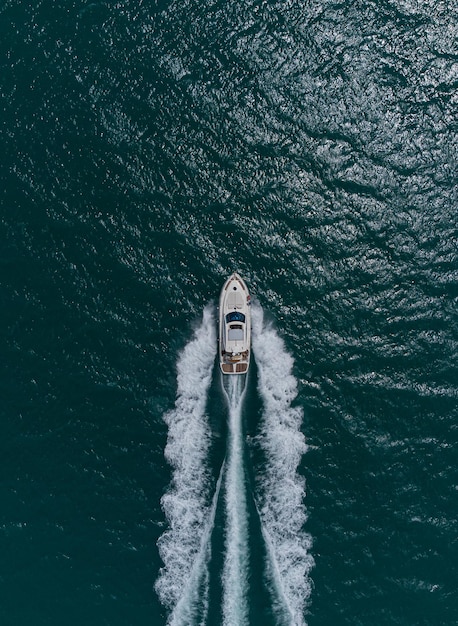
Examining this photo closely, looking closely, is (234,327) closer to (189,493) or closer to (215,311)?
(215,311)

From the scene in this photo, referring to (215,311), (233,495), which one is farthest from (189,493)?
(215,311)

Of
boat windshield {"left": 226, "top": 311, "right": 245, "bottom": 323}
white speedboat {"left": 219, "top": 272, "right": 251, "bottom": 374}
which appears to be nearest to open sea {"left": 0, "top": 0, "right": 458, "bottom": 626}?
white speedboat {"left": 219, "top": 272, "right": 251, "bottom": 374}

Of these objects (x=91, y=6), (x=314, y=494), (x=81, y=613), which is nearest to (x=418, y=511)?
(x=314, y=494)

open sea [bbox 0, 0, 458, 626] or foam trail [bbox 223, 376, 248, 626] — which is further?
open sea [bbox 0, 0, 458, 626]

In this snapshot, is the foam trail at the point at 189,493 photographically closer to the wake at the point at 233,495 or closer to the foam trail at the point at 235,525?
the wake at the point at 233,495

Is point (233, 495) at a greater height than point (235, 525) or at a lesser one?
greater

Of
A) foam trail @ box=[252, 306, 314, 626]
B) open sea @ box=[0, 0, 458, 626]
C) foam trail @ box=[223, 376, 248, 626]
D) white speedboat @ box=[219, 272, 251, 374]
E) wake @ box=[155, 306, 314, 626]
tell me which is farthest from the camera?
white speedboat @ box=[219, 272, 251, 374]

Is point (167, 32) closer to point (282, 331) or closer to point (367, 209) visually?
point (367, 209)

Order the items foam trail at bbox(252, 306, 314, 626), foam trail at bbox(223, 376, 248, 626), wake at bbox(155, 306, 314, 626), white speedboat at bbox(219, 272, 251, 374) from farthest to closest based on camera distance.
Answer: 1. white speedboat at bbox(219, 272, 251, 374)
2. foam trail at bbox(252, 306, 314, 626)
3. wake at bbox(155, 306, 314, 626)
4. foam trail at bbox(223, 376, 248, 626)

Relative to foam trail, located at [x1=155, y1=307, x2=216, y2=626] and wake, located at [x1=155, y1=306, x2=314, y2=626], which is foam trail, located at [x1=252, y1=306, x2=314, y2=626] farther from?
foam trail, located at [x1=155, y1=307, x2=216, y2=626]
